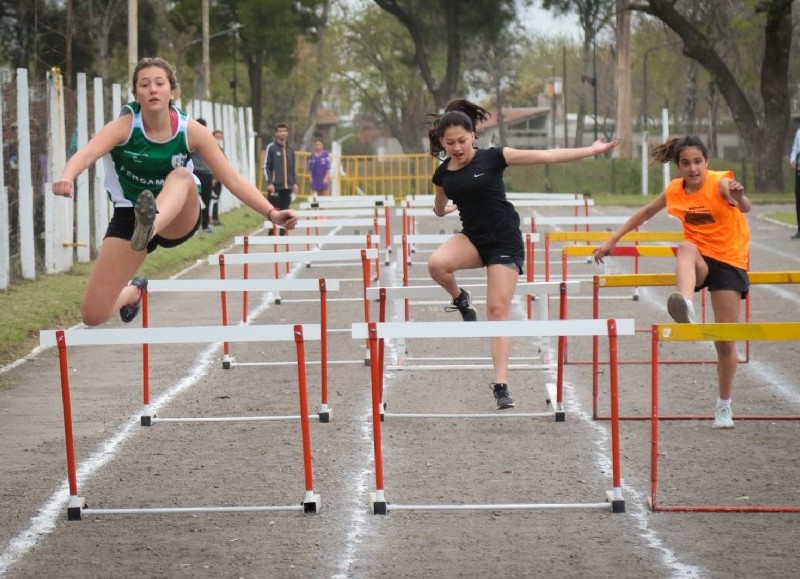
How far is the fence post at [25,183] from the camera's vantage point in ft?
62.5

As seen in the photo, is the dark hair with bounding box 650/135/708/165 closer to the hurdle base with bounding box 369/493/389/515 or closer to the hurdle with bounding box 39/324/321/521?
the hurdle with bounding box 39/324/321/521

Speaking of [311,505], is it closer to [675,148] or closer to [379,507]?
[379,507]

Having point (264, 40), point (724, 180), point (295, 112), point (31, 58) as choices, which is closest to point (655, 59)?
point (295, 112)

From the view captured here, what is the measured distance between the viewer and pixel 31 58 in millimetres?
50656

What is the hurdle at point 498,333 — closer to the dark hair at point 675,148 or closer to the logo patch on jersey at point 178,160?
the logo patch on jersey at point 178,160

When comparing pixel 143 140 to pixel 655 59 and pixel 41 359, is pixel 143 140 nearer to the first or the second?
pixel 41 359

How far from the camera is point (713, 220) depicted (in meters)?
10.2

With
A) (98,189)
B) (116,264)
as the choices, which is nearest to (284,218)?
(116,264)

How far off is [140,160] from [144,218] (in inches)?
19.0

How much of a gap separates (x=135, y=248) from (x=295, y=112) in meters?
83.8

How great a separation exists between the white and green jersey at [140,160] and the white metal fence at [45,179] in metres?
9.47

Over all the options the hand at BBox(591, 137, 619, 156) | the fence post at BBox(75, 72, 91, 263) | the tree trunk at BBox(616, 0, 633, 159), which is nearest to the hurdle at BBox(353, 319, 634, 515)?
the hand at BBox(591, 137, 619, 156)

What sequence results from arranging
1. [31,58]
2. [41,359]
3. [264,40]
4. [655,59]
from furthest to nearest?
1. [655,59]
2. [264,40]
3. [31,58]
4. [41,359]

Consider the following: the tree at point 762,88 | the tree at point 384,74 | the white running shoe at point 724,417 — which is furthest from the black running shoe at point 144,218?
the tree at point 384,74
